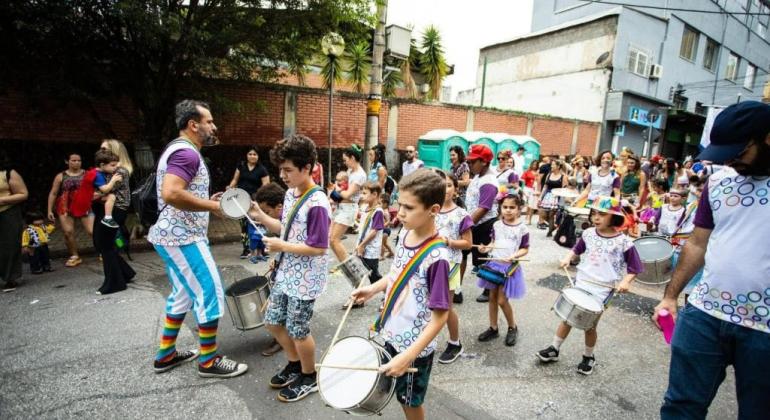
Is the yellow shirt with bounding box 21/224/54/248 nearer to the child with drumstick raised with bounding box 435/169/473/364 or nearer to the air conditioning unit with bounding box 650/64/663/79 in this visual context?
the child with drumstick raised with bounding box 435/169/473/364

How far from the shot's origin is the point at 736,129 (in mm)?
1882

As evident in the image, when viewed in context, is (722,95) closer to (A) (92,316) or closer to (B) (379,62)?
(B) (379,62)

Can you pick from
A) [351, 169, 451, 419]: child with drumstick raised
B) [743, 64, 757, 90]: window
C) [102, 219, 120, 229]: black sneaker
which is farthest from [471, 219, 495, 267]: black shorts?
→ [743, 64, 757, 90]: window

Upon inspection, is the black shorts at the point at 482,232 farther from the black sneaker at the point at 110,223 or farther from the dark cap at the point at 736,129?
the black sneaker at the point at 110,223

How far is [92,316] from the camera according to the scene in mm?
4238

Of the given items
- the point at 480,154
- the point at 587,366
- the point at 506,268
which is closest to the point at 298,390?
the point at 506,268

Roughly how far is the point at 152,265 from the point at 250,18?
4934 mm

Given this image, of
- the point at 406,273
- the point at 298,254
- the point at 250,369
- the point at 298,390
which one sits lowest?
the point at 250,369

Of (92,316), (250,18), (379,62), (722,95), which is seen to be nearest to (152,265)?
(92,316)

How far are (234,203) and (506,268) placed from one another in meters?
2.56

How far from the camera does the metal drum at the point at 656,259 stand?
420 centimetres

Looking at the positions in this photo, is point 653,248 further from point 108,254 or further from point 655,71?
point 655,71

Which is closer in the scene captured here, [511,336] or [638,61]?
[511,336]

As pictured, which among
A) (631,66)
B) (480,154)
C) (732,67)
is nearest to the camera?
(480,154)
